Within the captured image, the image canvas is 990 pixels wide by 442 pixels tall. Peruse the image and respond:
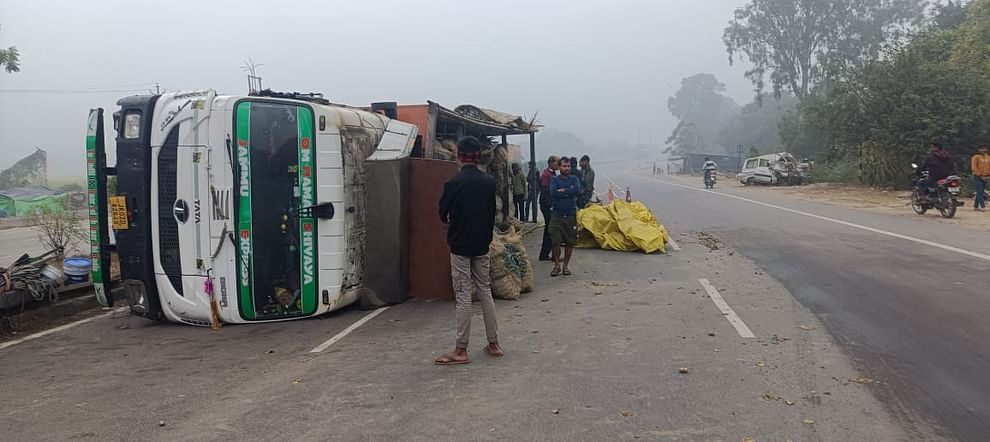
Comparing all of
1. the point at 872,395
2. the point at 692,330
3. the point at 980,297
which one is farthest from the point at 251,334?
the point at 980,297

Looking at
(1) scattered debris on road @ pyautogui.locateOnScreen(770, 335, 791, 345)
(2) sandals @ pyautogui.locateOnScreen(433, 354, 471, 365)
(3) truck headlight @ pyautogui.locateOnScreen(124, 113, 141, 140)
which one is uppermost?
(3) truck headlight @ pyautogui.locateOnScreen(124, 113, 141, 140)

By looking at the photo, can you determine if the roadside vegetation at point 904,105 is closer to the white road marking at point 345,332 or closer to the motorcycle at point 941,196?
the motorcycle at point 941,196

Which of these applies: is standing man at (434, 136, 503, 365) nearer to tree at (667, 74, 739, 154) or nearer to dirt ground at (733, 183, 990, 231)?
dirt ground at (733, 183, 990, 231)

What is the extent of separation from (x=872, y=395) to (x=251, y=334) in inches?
202

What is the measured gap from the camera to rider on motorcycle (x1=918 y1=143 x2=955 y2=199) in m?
14.5

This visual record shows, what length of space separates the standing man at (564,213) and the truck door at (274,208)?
11.5 ft

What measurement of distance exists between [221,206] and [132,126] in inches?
46.7

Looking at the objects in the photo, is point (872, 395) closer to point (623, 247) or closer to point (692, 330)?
point (692, 330)

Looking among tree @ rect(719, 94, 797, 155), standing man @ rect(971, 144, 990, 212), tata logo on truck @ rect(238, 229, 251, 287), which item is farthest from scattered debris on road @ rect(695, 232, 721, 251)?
tree @ rect(719, 94, 797, 155)

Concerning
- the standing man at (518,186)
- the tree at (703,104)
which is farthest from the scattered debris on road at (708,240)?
the tree at (703,104)

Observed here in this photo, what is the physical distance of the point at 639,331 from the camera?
19.2 feet

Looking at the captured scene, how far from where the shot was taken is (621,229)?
428 inches

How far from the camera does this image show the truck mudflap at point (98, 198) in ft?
21.0

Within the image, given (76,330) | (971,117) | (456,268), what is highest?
(971,117)
